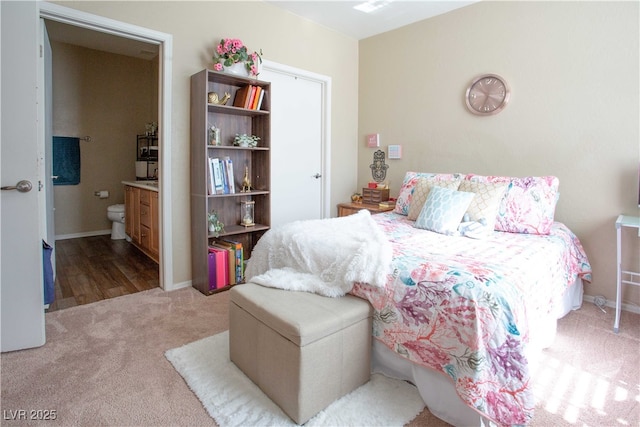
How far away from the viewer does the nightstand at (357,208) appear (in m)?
3.84

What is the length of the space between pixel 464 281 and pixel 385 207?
2312mm

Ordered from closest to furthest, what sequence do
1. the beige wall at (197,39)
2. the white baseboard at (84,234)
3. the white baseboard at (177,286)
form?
the beige wall at (197,39) → the white baseboard at (177,286) → the white baseboard at (84,234)

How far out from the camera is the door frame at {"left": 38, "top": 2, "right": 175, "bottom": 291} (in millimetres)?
2599

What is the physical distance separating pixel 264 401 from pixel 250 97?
8.10 feet

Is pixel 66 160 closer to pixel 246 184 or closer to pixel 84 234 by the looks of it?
pixel 84 234

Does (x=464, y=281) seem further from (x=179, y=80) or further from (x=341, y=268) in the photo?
(x=179, y=80)

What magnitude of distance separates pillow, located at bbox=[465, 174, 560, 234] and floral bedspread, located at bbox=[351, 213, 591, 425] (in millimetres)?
480

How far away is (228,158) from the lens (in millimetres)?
3344

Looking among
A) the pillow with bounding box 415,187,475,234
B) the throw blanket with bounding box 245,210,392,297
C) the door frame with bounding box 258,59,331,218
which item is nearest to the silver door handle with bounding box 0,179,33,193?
the throw blanket with bounding box 245,210,392,297

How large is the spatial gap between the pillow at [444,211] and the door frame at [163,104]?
80.5 inches

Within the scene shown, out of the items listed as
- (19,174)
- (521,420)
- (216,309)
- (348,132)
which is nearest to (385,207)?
(348,132)

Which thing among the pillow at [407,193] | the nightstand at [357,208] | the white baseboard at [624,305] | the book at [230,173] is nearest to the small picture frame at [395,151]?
the nightstand at [357,208]

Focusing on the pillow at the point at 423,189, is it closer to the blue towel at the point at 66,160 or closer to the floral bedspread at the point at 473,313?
the floral bedspread at the point at 473,313

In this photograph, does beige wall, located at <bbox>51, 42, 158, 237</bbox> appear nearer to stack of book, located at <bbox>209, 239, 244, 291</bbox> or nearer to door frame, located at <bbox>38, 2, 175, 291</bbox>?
door frame, located at <bbox>38, 2, 175, 291</bbox>
